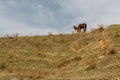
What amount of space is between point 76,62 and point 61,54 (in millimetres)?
4491

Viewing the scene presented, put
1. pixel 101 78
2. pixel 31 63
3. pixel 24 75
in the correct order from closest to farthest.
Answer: pixel 101 78, pixel 24 75, pixel 31 63

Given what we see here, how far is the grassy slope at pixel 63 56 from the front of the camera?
1634 cm

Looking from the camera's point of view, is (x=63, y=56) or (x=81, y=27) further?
(x=81, y=27)

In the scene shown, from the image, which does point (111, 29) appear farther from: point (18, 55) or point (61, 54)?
point (18, 55)

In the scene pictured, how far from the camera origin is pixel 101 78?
1405 cm

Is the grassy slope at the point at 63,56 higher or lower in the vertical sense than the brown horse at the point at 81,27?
lower

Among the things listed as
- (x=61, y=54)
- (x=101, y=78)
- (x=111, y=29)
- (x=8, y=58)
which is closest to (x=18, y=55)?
(x=8, y=58)

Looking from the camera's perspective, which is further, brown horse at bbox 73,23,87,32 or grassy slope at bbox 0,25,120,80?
brown horse at bbox 73,23,87,32

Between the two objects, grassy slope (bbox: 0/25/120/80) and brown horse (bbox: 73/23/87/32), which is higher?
brown horse (bbox: 73/23/87/32)

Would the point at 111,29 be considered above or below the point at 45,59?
above

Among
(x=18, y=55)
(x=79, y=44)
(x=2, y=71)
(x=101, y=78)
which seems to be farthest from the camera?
(x=79, y=44)

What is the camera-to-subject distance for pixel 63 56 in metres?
24.1

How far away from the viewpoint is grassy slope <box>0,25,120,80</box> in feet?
53.6

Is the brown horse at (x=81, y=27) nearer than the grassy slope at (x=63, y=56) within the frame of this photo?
No
